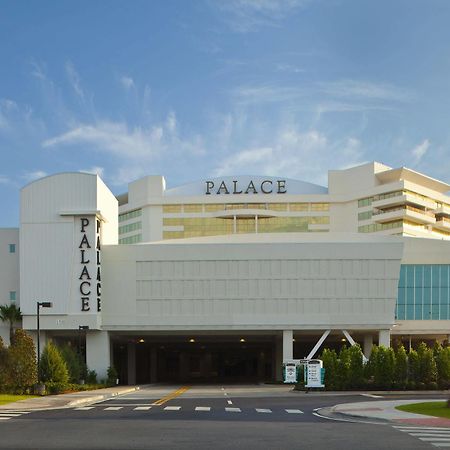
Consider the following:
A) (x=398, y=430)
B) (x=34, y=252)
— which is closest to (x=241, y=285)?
(x=34, y=252)

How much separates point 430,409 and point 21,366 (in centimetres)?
2466

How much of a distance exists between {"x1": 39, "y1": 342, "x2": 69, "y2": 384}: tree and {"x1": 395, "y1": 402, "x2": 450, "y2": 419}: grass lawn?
29.9 metres

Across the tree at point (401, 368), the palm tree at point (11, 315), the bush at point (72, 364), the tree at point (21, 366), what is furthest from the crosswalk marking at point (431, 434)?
the palm tree at point (11, 315)

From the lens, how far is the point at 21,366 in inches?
1805

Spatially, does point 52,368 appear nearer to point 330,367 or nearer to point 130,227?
point 330,367

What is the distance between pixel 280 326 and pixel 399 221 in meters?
61.3

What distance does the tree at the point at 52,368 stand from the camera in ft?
183

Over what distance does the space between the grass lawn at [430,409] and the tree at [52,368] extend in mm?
29927

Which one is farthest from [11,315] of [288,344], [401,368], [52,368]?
[401,368]

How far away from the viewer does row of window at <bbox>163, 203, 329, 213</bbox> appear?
13575 cm

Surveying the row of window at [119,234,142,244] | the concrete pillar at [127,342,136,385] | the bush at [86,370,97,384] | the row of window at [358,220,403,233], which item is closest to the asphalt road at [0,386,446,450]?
the bush at [86,370,97,384]

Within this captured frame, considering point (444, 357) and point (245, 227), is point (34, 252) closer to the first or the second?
point (444, 357)

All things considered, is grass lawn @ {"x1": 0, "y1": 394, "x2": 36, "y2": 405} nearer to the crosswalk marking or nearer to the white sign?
the white sign

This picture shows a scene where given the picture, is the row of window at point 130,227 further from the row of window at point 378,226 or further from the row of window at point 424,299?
the row of window at point 424,299
